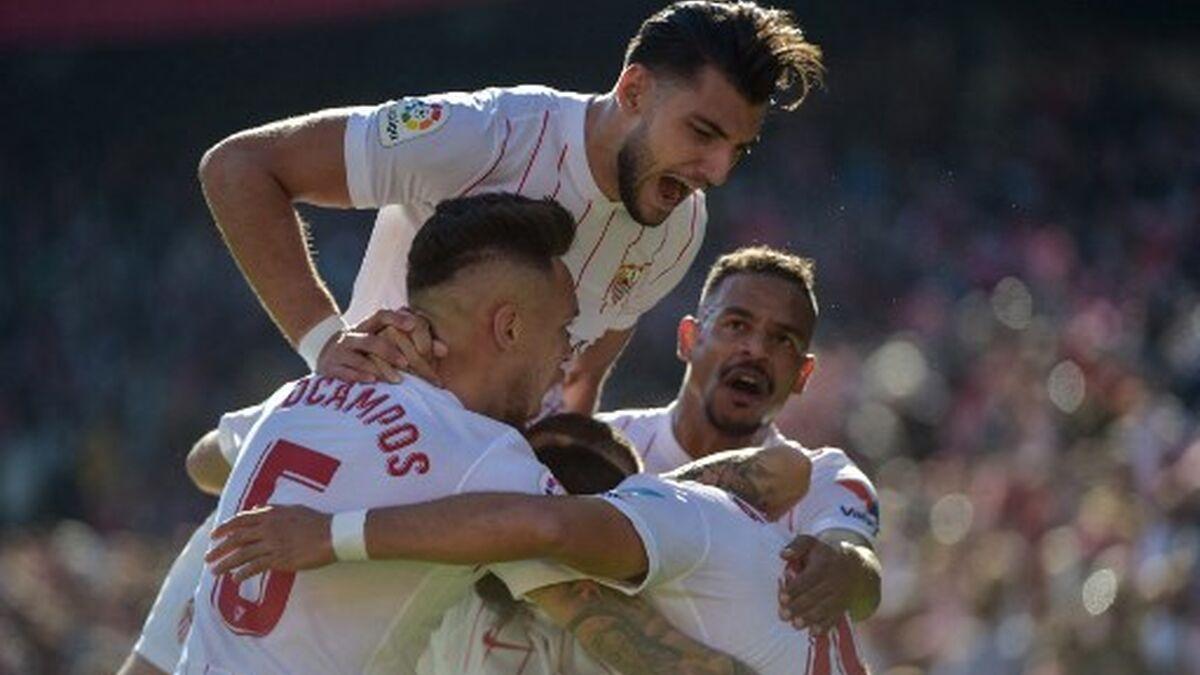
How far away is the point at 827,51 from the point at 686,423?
48.2ft

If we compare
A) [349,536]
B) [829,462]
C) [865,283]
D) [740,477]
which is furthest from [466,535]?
[865,283]

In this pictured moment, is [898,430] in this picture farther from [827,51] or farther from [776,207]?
[827,51]

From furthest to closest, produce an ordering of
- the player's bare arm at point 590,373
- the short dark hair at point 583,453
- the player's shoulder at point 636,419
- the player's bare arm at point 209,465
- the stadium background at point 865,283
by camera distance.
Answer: the stadium background at point 865,283 < the player's bare arm at point 590,373 < the player's shoulder at point 636,419 < the player's bare arm at point 209,465 < the short dark hair at point 583,453

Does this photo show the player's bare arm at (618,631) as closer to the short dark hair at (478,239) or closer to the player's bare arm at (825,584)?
the player's bare arm at (825,584)

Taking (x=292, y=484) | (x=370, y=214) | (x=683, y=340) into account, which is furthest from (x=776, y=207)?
(x=292, y=484)

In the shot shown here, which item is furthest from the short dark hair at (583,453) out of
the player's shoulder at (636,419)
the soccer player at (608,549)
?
the player's shoulder at (636,419)

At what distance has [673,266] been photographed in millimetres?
7258

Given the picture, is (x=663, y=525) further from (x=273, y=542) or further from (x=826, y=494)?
(x=826, y=494)

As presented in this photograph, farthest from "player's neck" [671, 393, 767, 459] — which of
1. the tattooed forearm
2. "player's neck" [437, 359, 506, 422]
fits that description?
"player's neck" [437, 359, 506, 422]

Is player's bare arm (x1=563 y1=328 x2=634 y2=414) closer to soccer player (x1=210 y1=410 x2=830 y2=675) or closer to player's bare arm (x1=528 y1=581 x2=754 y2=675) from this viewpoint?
soccer player (x1=210 y1=410 x2=830 y2=675)

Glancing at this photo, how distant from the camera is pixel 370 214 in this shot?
2172 cm

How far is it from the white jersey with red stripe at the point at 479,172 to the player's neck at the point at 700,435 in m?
0.48

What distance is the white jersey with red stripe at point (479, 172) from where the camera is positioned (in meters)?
6.43

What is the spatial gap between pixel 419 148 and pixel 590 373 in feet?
4.65
